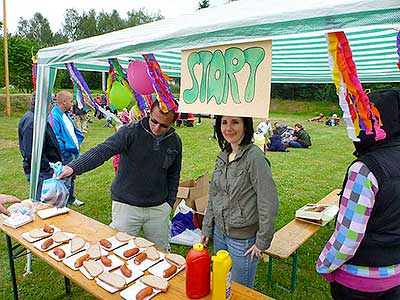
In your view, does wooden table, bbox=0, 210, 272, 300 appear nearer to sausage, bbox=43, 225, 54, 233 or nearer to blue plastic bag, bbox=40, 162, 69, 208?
sausage, bbox=43, 225, 54, 233

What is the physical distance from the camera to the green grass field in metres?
2.79

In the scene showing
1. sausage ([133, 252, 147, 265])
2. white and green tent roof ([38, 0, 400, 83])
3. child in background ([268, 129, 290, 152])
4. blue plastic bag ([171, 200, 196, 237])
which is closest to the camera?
white and green tent roof ([38, 0, 400, 83])

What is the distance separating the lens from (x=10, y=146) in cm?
856

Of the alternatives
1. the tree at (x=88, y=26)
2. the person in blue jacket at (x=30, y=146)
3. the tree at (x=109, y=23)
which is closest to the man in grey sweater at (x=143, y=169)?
the person in blue jacket at (x=30, y=146)

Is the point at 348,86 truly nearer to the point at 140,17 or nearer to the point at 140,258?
the point at 140,258

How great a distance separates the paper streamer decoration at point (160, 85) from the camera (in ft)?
6.42

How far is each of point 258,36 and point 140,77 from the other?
1.07 m

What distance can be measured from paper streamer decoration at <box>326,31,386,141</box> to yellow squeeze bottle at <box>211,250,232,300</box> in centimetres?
71

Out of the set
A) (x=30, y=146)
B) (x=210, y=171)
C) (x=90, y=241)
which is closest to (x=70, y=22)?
(x=210, y=171)

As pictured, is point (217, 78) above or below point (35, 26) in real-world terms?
below

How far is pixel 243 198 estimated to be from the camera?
175cm

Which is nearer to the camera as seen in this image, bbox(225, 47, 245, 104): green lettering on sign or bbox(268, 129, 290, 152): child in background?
bbox(225, 47, 245, 104): green lettering on sign

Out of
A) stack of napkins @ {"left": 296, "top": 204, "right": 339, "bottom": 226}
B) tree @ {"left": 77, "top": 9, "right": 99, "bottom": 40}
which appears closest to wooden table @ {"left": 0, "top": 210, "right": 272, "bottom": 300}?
stack of napkins @ {"left": 296, "top": 204, "right": 339, "bottom": 226}

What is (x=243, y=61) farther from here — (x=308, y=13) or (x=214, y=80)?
(x=308, y=13)
